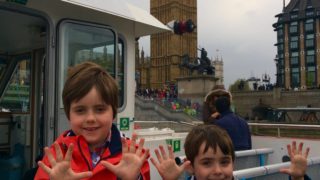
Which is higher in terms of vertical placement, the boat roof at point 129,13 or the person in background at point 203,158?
the boat roof at point 129,13

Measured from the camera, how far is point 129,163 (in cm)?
179

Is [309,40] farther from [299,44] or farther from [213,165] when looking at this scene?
[213,165]

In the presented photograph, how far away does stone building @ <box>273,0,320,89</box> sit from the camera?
70.9 m

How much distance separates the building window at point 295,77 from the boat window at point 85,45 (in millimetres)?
72642

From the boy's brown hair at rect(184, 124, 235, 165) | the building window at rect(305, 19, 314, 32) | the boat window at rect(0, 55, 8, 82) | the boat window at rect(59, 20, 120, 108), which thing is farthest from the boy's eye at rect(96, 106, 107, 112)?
the building window at rect(305, 19, 314, 32)

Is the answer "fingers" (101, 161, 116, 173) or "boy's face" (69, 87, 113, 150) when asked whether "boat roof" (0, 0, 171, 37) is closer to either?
"boy's face" (69, 87, 113, 150)

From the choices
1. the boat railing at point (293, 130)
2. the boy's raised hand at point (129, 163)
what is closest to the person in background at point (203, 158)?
the boy's raised hand at point (129, 163)

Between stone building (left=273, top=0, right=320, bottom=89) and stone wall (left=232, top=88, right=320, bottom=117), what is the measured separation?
2515cm

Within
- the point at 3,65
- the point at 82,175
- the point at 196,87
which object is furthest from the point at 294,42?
the point at 82,175

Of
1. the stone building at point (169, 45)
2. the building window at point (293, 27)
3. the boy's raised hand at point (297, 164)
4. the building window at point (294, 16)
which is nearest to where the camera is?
the boy's raised hand at point (297, 164)

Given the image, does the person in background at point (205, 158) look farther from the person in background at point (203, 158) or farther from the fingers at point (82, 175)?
the fingers at point (82, 175)

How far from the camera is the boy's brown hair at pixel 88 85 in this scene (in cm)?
188

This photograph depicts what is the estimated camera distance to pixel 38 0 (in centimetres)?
343

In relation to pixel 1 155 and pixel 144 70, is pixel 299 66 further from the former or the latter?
pixel 1 155
